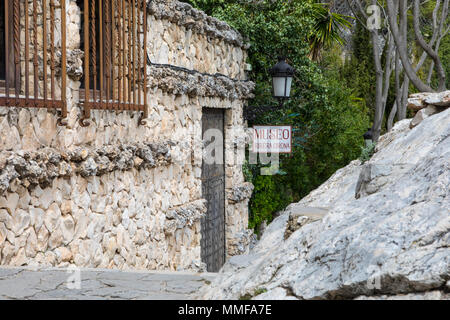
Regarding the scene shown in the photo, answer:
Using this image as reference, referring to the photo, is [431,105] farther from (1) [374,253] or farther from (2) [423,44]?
(1) [374,253]

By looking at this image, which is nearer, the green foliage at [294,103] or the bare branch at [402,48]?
the bare branch at [402,48]

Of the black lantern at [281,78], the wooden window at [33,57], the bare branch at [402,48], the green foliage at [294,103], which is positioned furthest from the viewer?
the green foliage at [294,103]

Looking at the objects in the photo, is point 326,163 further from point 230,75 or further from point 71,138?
point 71,138

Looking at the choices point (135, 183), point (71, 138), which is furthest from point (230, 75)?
point (71, 138)

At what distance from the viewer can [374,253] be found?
2.61 meters

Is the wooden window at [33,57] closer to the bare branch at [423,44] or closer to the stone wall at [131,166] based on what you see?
the stone wall at [131,166]

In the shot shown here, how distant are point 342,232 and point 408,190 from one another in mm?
466

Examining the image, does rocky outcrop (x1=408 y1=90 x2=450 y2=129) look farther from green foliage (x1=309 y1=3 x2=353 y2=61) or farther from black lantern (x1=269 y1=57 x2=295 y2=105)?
green foliage (x1=309 y1=3 x2=353 y2=61)

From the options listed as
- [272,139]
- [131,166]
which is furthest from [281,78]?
[131,166]

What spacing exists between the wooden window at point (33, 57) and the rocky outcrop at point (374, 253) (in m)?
2.39

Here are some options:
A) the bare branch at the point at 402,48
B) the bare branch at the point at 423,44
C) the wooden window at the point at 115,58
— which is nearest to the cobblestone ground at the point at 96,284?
the wooden window at the point at 115,58

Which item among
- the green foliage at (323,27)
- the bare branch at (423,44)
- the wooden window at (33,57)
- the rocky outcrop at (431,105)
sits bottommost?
the rocky outcrop at (431,105)

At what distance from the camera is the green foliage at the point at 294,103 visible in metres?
11.6

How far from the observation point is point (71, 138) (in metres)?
5.54
